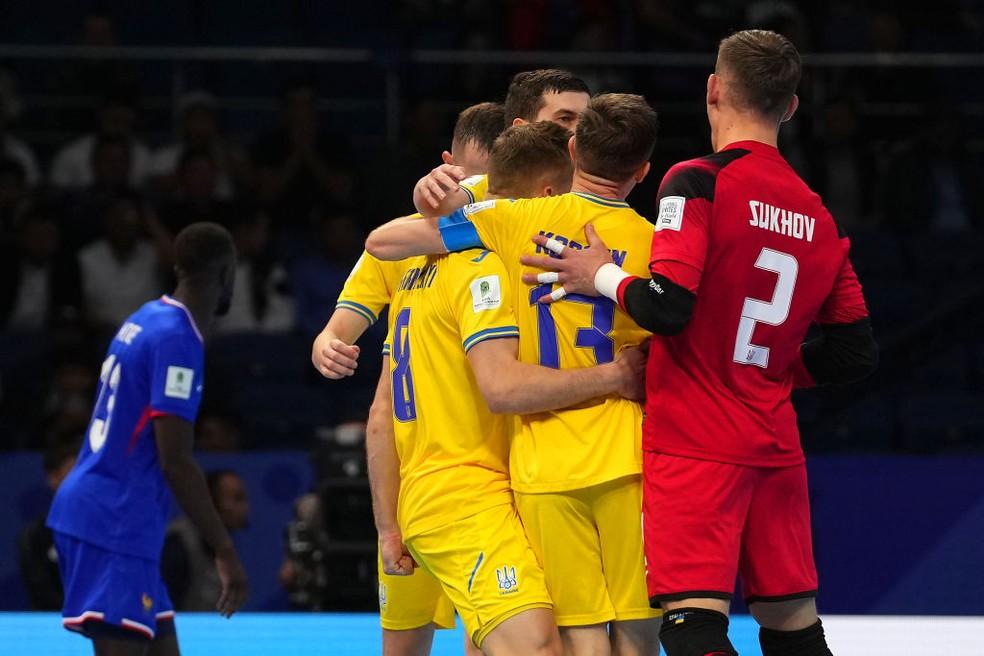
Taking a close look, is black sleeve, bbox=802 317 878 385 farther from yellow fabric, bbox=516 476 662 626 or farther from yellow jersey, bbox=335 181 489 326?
yellow jersey, bbox=335 181 489 326

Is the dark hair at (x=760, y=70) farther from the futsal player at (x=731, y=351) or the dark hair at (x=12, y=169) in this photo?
the dark hair at (x=12, y=169)

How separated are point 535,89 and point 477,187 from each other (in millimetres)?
423

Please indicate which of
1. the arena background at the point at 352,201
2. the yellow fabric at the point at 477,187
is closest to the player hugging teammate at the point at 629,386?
the yellow fabric at the point at 477,187

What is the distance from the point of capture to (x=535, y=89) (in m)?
4.22

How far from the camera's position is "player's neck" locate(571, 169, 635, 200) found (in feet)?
12.0

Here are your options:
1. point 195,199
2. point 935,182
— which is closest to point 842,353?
point 195,199

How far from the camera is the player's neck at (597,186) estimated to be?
3.67 meters

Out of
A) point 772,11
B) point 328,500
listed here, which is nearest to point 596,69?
point 772,11

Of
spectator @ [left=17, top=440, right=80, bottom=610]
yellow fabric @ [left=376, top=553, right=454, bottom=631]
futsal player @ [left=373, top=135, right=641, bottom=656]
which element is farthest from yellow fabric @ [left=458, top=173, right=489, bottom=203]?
spectator @ [left=17, top=440, right=80, bottom=610]

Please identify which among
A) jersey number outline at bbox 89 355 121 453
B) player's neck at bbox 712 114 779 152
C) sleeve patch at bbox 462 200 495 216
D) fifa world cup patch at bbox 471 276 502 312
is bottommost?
jersey number outline at bbox 89 355 121 453

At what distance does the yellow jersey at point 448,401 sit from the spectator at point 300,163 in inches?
233

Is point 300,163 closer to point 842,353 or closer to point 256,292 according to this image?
point 256,292

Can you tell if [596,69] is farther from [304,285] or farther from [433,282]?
[433,282]

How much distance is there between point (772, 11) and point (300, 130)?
3336mm
